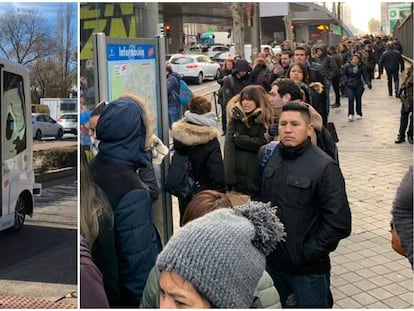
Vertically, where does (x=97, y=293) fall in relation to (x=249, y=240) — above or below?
below

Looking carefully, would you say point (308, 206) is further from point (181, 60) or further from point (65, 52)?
point (181, 60)

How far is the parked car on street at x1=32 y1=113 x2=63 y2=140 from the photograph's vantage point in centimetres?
268

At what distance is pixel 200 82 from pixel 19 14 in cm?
1995

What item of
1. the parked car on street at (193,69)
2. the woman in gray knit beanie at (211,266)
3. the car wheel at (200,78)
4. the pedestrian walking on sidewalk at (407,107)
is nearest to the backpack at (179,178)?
the woman in gray knit beanie at (211,266)

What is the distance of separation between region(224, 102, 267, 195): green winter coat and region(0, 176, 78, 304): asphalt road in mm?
1746

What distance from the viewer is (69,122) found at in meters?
2.63

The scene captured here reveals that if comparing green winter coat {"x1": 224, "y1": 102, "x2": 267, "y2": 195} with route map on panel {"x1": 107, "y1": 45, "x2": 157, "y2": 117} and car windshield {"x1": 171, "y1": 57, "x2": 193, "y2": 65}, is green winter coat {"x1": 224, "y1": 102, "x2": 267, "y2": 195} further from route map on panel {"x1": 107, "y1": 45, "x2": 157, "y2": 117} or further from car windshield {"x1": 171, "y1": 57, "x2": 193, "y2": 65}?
car windshield {"x1": 171, "y1": 57, "x2": 193, "y2": 65}

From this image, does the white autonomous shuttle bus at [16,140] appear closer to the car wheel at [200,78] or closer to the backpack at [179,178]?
the backpack at [179,178]

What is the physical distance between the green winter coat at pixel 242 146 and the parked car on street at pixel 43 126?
1.79m

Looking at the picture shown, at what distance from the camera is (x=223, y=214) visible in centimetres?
162

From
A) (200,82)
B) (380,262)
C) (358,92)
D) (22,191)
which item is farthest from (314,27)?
(22,191)

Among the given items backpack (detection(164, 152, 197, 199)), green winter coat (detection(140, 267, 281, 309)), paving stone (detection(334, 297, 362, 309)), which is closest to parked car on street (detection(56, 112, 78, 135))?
green winter coat (detection(140, 267, 281, 309))

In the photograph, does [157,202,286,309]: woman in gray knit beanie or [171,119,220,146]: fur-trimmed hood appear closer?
[157,202,286,309]: woman in gray knit beanie

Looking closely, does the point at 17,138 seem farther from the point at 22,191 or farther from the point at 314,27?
the point at 314,27
